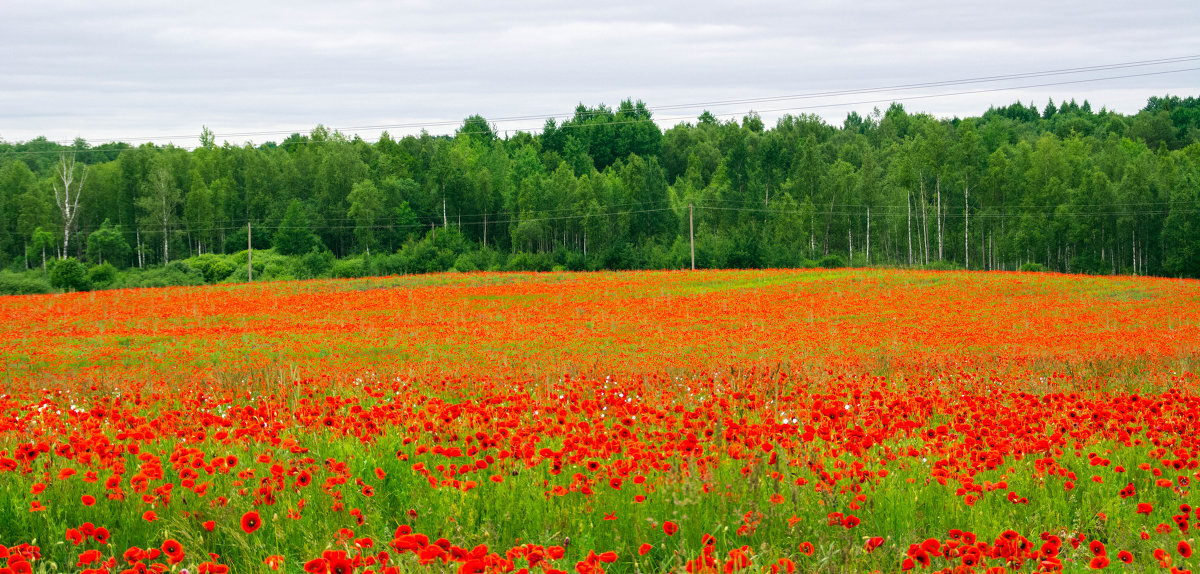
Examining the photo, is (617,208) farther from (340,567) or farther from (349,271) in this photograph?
(340,567)

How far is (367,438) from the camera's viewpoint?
5.88 m

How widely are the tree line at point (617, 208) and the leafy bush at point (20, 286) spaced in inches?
858

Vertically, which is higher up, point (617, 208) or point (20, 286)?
point (617, 208)

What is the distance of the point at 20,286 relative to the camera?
131 ft

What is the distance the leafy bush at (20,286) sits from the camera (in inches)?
1565

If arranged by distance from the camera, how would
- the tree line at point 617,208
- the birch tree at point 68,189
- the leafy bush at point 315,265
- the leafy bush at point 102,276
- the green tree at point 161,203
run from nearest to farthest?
the leafy bush at point 102,276, the leafy bush at point 315,265, the tree line at point 617,208, the birch tree at point 68,189, the green tree at point 161,203

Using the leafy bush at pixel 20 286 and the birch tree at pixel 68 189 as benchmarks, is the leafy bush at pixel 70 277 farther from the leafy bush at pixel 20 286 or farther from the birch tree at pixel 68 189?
the birch tree at pixel 68 189

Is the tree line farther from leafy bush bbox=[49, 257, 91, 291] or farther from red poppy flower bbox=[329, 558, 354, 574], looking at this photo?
red poppy flower bbox=[329, 558, 354, 574]

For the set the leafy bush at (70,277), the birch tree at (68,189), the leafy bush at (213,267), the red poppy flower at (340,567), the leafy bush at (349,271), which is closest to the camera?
the red poppy flower at (340,567)

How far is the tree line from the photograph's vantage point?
72.1 metres

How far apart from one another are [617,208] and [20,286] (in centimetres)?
4968

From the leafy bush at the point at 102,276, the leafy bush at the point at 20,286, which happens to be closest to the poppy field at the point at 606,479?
the leafy bush at the point at 20,286

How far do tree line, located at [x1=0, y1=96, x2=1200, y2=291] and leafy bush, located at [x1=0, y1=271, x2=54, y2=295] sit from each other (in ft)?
71.5

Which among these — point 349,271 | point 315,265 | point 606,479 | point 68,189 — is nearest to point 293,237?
point 315,265
